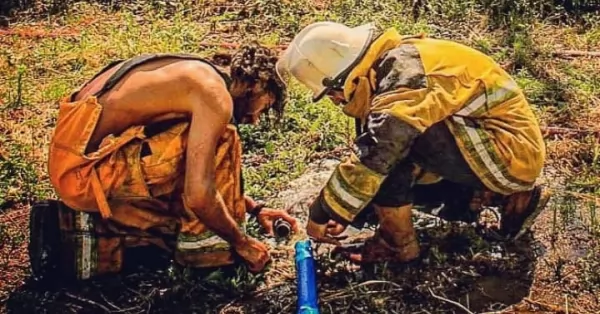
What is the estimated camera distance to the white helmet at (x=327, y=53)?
349 centimetres

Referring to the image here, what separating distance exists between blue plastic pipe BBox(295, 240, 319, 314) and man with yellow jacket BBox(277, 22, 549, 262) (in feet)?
0.63

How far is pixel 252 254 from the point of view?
11.9ft

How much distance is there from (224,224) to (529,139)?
Result: 1.22 metres

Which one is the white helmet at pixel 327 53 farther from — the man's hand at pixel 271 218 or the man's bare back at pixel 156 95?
the man's hand at pixel 271 218

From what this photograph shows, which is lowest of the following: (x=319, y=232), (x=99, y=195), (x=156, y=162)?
(x=319, y=232)

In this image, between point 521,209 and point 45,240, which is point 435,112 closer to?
point 521,209

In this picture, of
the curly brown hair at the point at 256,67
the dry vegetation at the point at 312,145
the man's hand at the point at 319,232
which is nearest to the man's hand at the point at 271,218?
the dry vegetation at the point at 312,145

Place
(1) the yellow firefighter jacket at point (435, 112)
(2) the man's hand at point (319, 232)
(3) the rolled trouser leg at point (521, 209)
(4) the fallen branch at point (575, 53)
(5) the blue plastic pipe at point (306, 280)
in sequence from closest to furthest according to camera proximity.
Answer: (5) the blue plastic pipe at point (306, 280) < (1) the yellow firefighter jacket at point (435, 112) < (2) the man's hand at point (319, 232) < (3) the rolled trouser leg at point (521, 209) < (4) the fallen branch at point (575, 53)

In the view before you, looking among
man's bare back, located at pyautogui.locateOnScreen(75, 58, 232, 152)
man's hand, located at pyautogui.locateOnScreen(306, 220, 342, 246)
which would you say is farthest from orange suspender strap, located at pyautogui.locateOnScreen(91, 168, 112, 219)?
man's hand, located at pyautogui.locateOnScreen(306, 220, 342, 246)

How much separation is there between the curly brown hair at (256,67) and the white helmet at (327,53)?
8 cm

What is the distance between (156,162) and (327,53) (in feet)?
2.52

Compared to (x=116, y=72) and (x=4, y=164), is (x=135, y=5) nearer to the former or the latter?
(x=4, y=164)

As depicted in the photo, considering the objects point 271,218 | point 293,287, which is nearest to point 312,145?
point 271,218

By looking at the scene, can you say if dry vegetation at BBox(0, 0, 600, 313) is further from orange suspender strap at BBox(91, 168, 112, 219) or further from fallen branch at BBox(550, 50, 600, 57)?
orange suspender strap at BBox(91, 168, 112, 219)
